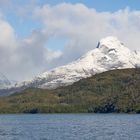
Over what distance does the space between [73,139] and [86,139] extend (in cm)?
307

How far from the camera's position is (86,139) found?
387 ft

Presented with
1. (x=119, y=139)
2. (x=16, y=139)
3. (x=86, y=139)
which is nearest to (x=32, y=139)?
(x=16, y=139)

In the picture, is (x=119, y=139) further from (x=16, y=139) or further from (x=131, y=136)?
(x=16, y=139)

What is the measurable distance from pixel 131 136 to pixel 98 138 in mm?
9723

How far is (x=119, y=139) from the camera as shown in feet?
383

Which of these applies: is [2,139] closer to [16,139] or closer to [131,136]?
[16,139]

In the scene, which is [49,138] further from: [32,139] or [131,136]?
[131,136]

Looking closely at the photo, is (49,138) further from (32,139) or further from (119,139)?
(119,139)

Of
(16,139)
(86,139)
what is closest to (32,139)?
(16,139)

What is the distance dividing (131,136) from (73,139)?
49.8ft

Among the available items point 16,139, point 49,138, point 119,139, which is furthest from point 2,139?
point 119,139

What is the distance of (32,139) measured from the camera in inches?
4695

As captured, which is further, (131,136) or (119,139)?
(131,136)

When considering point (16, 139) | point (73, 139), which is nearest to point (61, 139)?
point (73, 139)
